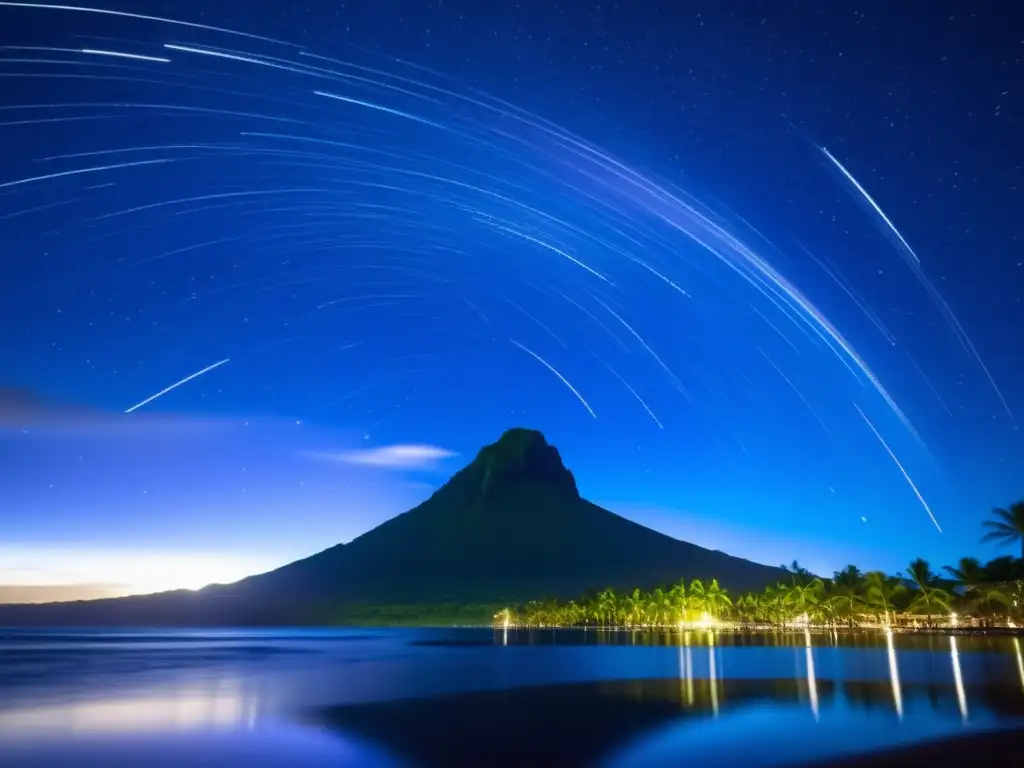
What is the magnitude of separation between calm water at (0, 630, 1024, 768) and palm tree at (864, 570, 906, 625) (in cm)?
8563

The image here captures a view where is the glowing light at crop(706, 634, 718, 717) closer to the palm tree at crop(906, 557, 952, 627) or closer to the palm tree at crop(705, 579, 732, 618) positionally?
the palm tree at crop(906, 557, 952, 627)

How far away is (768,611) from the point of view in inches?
7377

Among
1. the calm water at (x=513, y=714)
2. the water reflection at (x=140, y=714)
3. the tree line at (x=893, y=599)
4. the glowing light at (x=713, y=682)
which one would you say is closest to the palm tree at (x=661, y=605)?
the tree line at (x=893, y=599)

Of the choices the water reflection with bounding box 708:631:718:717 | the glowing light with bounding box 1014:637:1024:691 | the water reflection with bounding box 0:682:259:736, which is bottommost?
the water reflection with bounding box 0:682:259:736

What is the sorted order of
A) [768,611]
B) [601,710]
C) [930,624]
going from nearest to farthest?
1. [601,710]
2. [930,624]
3. [768,611]

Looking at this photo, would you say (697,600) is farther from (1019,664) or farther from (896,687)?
(896,687)

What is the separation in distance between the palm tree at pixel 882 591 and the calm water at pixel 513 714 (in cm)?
8563

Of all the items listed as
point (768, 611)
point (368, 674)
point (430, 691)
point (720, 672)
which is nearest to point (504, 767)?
point (430, 691)

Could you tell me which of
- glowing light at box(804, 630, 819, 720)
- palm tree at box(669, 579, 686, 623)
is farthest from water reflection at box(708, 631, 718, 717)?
palm tree at box(669, 579, 686, 623)

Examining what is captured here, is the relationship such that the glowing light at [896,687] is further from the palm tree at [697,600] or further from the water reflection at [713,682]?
the palm tree at [697,600]

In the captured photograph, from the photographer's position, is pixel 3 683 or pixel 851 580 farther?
pixel 851 580

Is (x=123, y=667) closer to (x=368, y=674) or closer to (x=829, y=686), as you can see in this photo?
(x=368, y=674)

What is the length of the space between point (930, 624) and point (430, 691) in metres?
136

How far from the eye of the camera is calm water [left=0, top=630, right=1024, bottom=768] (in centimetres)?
2514
